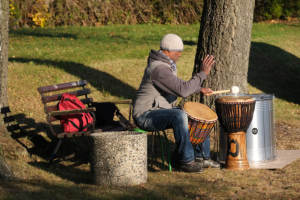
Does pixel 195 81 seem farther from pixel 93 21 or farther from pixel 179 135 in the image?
pixel 93 21

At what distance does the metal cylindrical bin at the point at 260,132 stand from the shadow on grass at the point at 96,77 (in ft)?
14.0

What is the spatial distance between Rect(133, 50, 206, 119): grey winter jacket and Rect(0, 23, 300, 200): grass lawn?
84 centimetres

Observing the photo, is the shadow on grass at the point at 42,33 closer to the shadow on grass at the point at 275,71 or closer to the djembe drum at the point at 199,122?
the shadow on grass at the point at 275,71

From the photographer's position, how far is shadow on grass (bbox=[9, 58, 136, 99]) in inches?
451

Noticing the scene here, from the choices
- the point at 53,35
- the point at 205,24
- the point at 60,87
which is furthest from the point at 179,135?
the point at 53,35

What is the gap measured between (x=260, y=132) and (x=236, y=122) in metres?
0.59

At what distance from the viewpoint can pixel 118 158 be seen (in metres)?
5.96

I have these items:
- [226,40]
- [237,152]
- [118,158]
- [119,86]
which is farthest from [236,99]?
[119,86]

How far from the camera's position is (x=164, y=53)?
6.90 meters

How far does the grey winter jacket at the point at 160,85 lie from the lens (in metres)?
6.71

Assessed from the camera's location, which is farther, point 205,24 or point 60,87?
point 205,24

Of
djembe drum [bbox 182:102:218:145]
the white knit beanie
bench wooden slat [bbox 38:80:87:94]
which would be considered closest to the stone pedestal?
djembe drum [bbox 182:102:218:145]

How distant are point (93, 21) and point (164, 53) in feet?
48.6

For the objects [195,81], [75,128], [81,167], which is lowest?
[81,167]
